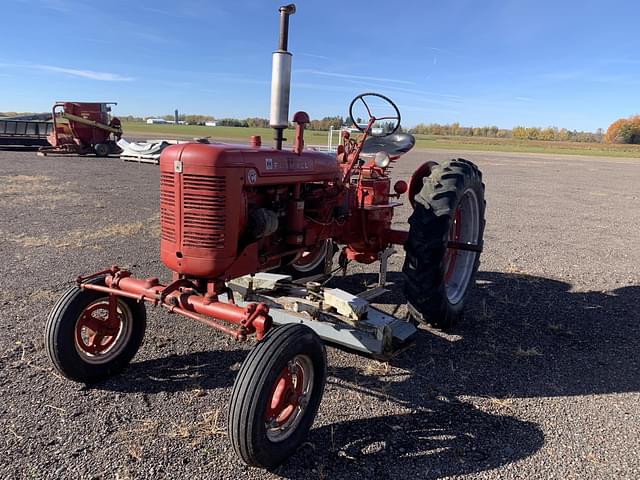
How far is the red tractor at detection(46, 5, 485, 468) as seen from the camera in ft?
8.62

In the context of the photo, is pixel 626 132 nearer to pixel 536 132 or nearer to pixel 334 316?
pixel 536 132

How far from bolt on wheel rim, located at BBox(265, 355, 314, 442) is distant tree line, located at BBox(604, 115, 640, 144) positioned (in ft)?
325

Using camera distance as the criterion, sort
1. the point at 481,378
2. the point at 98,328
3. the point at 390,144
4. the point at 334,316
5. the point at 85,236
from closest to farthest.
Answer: the point at 98,328, the point at 481,378, the point at 334,316, the point at 390,144, the point at 85,236

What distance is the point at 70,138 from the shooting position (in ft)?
67.6

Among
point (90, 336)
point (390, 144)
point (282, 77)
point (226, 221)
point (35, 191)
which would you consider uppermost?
point (282, 77)

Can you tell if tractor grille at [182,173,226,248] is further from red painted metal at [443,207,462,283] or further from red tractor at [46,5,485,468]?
red painted metal at [443,207,462,283]

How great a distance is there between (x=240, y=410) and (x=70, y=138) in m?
21.7

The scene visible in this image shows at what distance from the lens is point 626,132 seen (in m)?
83.9

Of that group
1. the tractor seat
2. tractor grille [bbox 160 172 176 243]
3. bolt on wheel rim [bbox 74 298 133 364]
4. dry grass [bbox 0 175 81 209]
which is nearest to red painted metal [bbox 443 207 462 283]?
the tractor seat

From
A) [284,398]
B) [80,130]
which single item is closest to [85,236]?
[284,398]

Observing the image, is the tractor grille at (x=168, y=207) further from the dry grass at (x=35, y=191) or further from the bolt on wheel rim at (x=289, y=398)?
the dry grass at (x=35, y=191)

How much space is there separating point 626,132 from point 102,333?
100 meters

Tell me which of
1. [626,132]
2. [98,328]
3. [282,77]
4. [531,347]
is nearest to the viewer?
[282,77]

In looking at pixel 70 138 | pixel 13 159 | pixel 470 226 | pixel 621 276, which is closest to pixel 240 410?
pixel 470 226
